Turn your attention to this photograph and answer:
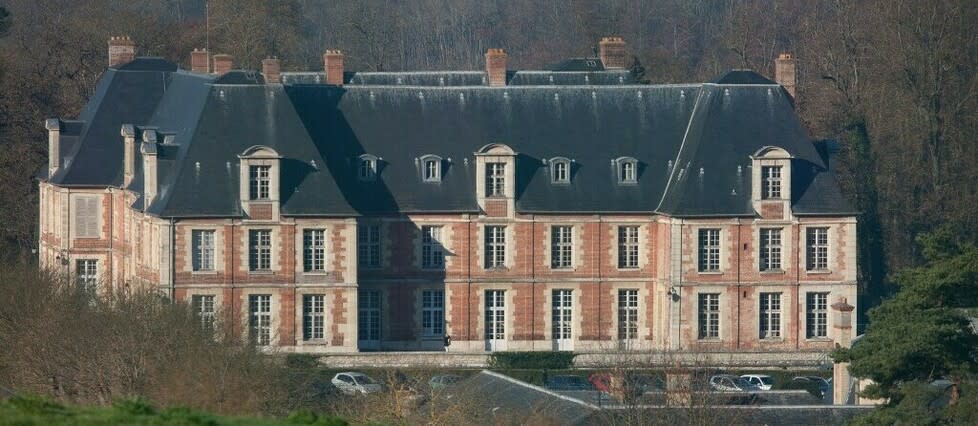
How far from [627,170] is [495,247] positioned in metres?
3.92

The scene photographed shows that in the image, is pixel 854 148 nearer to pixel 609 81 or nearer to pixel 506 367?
pixel 609 81

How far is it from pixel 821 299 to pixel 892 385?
735 inches

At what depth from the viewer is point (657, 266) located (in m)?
69.6

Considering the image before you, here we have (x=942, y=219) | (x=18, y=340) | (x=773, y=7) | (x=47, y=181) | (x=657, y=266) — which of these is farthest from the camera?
(x=773, y=7)

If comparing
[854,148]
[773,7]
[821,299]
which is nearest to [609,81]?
[854,148]

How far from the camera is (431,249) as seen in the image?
69.7 m

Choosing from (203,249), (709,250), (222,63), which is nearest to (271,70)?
(222,63)

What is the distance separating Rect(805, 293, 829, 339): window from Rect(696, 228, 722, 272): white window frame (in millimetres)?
2468

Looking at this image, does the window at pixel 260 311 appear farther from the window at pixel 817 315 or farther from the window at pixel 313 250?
the window at pixel 817 315

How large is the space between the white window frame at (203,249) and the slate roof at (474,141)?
0.57 metres

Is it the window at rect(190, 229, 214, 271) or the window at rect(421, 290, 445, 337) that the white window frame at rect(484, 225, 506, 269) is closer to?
the window at rect(421, 290, 445, 337)

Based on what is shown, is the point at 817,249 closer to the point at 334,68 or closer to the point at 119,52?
the point at 334,68

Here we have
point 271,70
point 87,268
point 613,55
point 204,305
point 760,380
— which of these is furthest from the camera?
point 613,55

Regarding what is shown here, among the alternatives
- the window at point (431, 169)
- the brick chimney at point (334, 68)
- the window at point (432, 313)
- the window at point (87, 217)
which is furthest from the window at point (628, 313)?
the window at point (87, 217)
